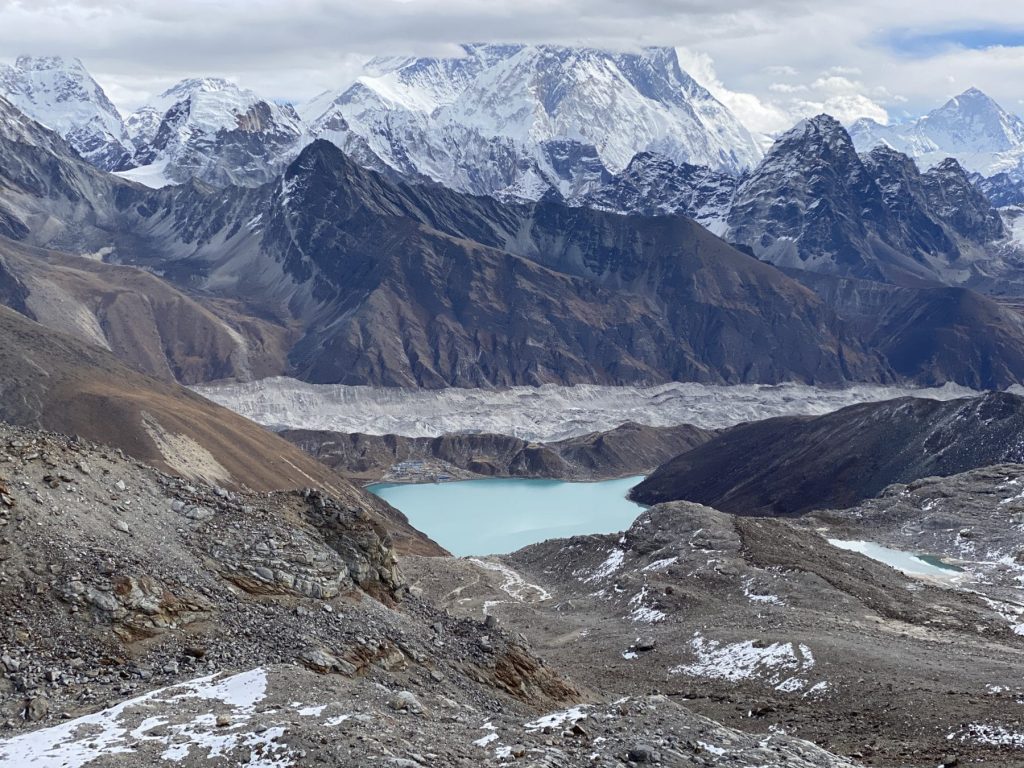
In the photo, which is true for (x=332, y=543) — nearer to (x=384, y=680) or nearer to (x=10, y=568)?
(x=384, y=680)

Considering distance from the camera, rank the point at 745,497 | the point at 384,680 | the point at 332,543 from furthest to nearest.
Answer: the point at 745,497, the point at 332,543, the point at 384,680

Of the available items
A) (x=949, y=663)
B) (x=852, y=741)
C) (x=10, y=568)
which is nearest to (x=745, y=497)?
(x=949, y=663)

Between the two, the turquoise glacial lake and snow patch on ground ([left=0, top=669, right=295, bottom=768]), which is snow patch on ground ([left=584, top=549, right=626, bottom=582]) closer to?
snow patch on ground ([left=0, top=669, right=295, bottom=768])

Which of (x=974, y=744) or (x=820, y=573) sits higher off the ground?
(x=974, y=744)

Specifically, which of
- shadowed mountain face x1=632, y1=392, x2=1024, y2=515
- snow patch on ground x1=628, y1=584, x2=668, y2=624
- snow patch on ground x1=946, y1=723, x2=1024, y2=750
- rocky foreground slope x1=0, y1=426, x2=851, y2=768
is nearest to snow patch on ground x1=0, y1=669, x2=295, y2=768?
rocky foreground slope x1=0, y1=426, x2=851, y2=768

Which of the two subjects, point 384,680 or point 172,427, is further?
point 172,427

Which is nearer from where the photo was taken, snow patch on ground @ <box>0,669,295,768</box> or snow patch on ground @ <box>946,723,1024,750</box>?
snow patch on ground @ <box>0,669,295,768</box>

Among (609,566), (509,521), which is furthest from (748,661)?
(509,521)
